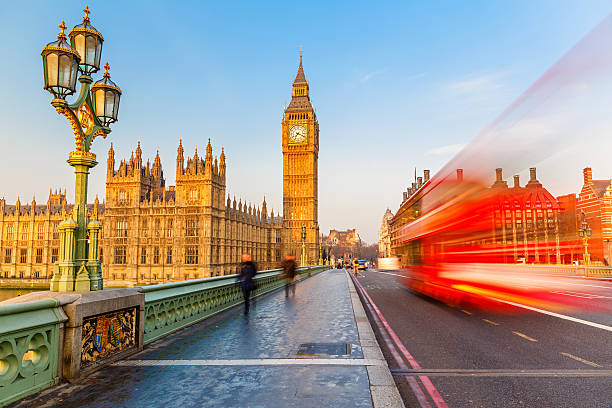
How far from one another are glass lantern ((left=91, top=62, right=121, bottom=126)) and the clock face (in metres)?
112

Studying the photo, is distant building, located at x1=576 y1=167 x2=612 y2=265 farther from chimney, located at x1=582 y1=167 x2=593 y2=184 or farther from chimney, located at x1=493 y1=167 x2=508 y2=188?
chimney, located at x1=493 y1=167 x2=508 y2=188

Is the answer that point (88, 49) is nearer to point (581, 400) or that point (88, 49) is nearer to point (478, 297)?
point (581, 400)

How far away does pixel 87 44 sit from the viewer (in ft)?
25.8

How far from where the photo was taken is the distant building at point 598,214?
200ft

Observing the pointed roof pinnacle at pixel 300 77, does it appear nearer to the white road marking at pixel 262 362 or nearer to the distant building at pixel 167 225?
the distant building at pixel 167 225

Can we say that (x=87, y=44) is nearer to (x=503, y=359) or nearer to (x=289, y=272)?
(x=503, y=359)

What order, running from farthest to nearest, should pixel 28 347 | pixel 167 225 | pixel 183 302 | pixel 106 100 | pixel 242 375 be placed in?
pixel 167 225 → pixel 183 302 → pixel 106 100 → pixel 242 375 → pixel 28 347

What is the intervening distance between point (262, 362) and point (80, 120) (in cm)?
557

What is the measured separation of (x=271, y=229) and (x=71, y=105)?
93.7m

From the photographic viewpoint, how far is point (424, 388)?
610 centimetres

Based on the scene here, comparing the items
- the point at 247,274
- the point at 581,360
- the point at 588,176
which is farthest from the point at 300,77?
the point at 581,360

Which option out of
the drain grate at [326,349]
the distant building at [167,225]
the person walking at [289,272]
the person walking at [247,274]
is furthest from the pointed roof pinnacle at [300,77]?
the drain grate at [326,349]

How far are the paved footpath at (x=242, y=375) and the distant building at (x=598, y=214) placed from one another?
210 feet

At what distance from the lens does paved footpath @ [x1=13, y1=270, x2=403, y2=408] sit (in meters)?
5.11
